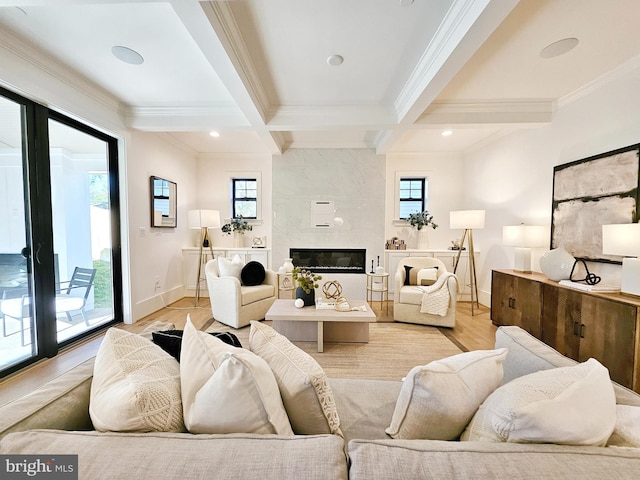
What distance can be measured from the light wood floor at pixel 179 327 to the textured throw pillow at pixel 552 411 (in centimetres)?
228

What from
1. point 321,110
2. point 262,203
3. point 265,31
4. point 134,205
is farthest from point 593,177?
point 134,205

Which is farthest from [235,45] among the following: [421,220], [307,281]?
[421,220]

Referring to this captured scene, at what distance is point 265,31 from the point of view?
1.92 meters

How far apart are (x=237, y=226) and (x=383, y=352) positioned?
3.39 metres

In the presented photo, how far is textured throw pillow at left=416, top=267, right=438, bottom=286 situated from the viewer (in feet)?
11.9

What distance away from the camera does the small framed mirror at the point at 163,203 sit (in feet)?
12.5

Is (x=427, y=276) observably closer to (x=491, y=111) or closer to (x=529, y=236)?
(x=529, y=236)

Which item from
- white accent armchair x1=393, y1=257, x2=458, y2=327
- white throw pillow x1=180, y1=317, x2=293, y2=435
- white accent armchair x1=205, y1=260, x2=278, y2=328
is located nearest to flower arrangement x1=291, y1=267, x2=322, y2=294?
white accent armchair x1=205, y1=260, x2=278, y2=328

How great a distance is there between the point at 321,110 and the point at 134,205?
2639 mm

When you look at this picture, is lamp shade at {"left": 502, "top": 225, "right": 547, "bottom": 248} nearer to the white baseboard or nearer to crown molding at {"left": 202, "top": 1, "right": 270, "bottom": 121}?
crown molding at {"left": 202, "top": 1, "right": 270, "bottom": 121}

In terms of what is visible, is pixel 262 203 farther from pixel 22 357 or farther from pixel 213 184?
pixel 22 357

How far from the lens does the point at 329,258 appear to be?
4785mm

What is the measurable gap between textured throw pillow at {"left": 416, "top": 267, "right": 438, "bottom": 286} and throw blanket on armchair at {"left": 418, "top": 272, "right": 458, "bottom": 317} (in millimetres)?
319

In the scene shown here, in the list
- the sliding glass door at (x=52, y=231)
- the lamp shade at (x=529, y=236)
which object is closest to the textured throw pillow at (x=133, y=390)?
the sliding glass door at (x=52, y=231)
